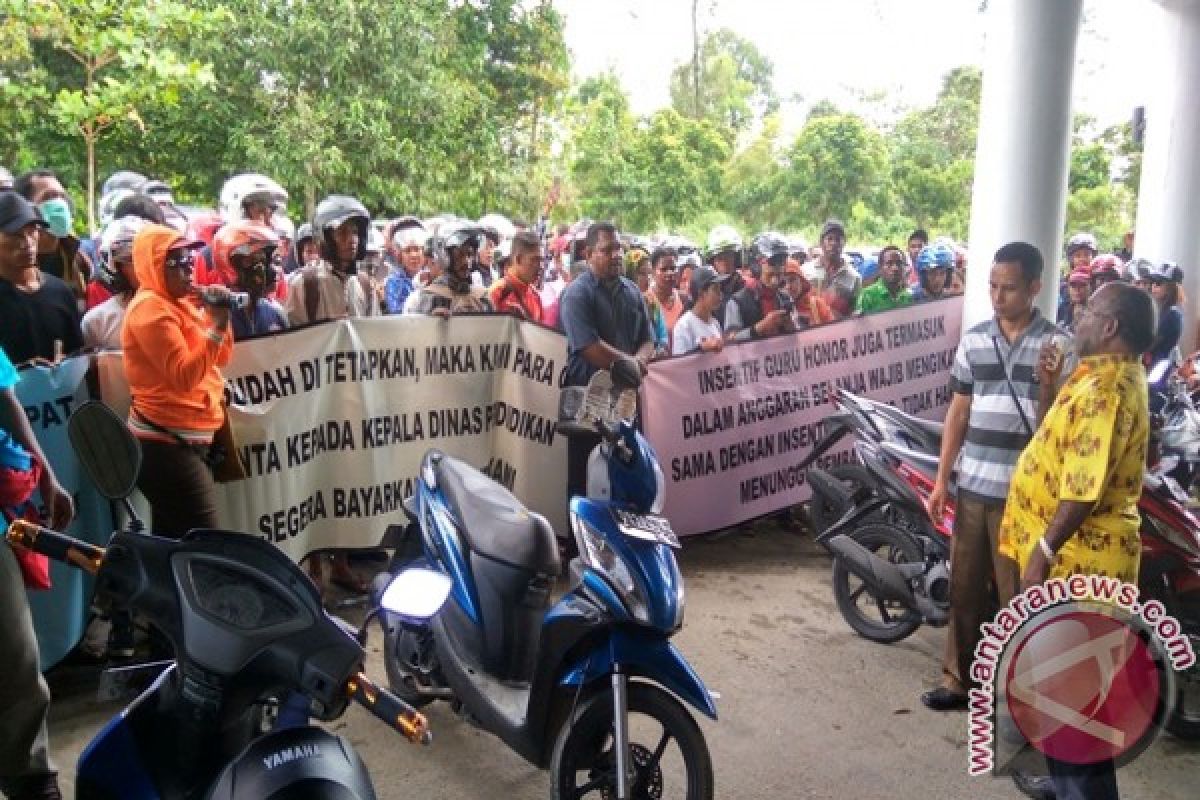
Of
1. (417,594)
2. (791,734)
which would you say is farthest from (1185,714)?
(417,594)

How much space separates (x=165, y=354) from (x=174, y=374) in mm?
94

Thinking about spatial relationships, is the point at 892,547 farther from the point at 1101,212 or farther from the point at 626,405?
the point at 1101,212

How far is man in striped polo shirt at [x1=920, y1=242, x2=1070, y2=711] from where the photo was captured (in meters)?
3.97

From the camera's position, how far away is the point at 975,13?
89.5 ft

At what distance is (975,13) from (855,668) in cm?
2679

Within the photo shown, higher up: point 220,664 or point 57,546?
point 57,546

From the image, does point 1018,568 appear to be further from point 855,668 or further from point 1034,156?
point 1034,156

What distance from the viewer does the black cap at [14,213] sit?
3779 mm

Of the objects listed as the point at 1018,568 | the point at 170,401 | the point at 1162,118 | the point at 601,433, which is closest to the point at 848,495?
the point at 1018,568

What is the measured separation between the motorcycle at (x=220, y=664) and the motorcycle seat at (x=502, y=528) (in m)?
1.54

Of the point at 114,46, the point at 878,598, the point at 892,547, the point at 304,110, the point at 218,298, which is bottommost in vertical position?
the point at 878,598

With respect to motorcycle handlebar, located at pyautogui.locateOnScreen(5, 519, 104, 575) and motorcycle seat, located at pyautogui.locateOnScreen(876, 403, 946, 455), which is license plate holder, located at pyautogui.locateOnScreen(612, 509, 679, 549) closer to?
motorcycle handlebar, located at pyautogui.locateOnScreen(5, 519, 104, 575)

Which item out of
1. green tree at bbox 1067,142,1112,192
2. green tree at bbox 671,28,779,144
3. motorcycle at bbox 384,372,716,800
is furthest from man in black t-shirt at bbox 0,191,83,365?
green tree at bbox 671,28,779,144

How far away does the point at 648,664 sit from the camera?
3.06 meters
